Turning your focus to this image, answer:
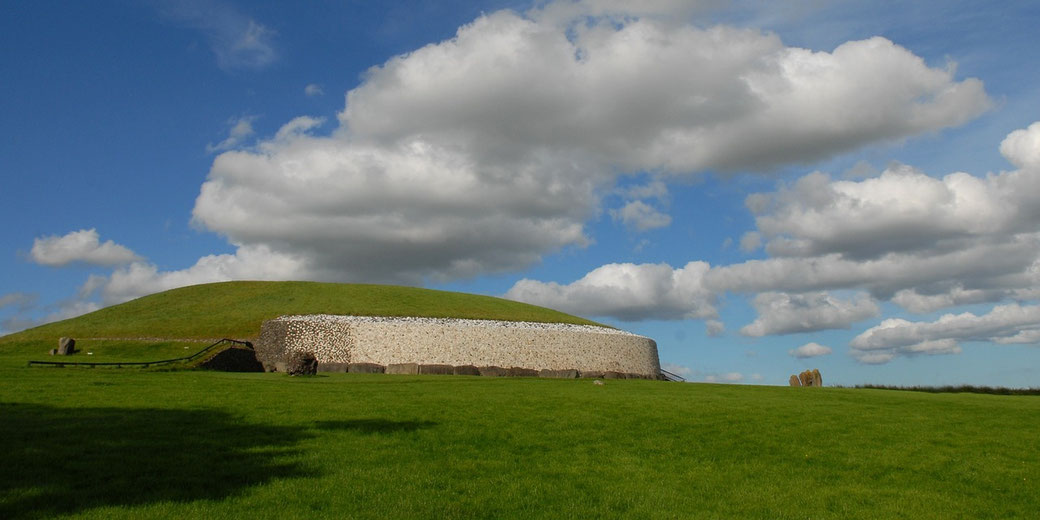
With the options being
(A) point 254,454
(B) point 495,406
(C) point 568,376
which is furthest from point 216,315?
(A) point 254,454

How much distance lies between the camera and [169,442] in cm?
1423

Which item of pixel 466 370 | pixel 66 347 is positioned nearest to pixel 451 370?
pixel 466 370

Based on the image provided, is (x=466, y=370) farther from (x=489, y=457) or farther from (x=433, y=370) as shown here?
(x=489, y=457)

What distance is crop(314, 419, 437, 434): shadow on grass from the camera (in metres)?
16.7

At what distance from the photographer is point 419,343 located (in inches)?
1943

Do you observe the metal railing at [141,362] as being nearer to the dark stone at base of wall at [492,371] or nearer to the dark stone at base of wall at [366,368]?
the dark stone at base of wall at [366,368]

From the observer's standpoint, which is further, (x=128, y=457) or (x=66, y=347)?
(x=66, y=347)

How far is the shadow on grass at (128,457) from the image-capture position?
34.9 feet

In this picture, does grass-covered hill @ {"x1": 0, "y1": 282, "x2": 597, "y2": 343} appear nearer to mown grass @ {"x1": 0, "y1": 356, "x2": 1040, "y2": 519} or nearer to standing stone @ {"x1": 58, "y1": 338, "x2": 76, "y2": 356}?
standing stone @ {"x1": 58, "y1": 338, "x2": 76, "y2": 356}

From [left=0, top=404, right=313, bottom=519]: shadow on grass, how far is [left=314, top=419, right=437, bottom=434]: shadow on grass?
3.11 ft

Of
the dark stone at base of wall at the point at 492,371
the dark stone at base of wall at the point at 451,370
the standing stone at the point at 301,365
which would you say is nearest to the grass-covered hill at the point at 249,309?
the dark stone at base of wall at the point at 451,370

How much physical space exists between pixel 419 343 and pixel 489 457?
35398mm

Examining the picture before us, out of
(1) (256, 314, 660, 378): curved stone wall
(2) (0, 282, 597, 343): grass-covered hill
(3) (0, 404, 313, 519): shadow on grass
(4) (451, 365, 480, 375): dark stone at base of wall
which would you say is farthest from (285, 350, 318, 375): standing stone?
(2) (0, 282, 597, 343): grass-covered hill

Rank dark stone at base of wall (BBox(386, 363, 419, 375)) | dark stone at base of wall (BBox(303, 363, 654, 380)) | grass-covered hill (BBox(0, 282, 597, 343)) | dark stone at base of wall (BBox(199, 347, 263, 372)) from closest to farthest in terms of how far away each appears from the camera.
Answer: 1. dark stone at base of wall (BBox(386, 363, 419, 375))
2. dark stone at base of wall (BBox(303, 363, 654, 380))
3. dark stone at base of wall (BBox(199, 347, 263, 372))
4. grass-covered hill (BBox(0, 282, 597, 343))
